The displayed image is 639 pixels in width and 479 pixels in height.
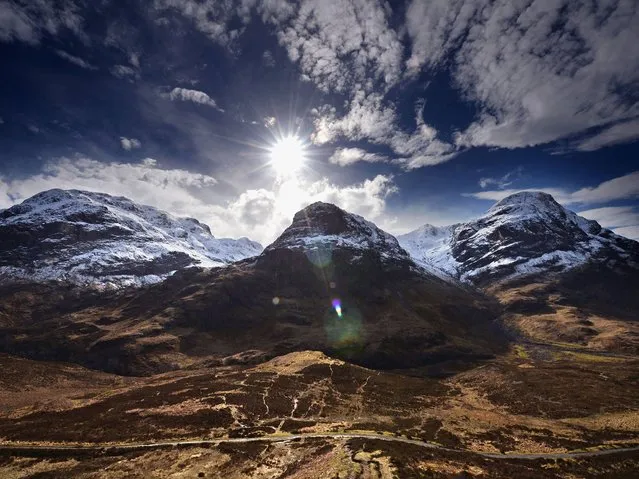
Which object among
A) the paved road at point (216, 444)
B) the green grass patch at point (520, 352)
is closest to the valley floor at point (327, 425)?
the paved road at point (216, 444)

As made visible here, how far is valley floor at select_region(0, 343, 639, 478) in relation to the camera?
146 feet

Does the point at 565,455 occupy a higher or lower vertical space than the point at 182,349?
lower

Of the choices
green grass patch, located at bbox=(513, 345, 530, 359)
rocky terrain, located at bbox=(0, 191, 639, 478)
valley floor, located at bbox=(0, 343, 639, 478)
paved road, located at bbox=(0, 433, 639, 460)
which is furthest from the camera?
green grass patch, located at bbox=(513, 345, 530, 359)

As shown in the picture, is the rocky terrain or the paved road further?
the paved road

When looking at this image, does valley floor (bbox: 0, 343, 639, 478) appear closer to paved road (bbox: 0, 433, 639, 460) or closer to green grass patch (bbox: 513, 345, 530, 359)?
paved road (bbox: 0, 433, 639, 460)

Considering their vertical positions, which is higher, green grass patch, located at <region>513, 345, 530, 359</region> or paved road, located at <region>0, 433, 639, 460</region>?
green grass patch, located at <region>513, 345, 530, 359</region>

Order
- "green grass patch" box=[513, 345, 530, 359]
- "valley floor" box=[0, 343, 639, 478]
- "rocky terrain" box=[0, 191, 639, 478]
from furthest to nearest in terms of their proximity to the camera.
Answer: "green grass patch" box=[513, 345, 530, 359] < "rocky terrain" box=[0, 191, 639, 478] < "valley floor" box=[0, 343, 639, 478]

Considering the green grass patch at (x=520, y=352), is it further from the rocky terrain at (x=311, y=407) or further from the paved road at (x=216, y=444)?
the paved road at (x=216, y=444)

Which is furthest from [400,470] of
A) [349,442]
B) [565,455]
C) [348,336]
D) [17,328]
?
[17,328]

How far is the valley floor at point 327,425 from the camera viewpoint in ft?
146

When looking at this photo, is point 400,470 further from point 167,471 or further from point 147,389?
point 147,389

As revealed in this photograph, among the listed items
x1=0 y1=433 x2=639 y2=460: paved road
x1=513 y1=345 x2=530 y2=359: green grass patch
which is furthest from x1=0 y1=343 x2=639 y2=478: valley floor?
x1=513 y1=345 x2=530 y2=359: green grass patch

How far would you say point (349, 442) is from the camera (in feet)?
166

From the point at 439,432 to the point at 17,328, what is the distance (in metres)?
203
